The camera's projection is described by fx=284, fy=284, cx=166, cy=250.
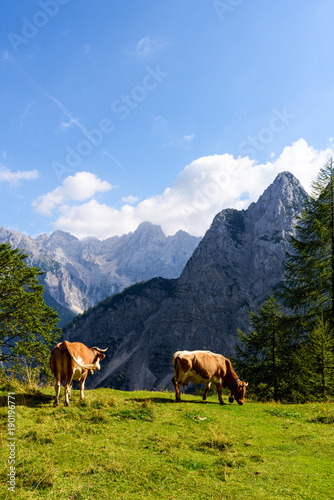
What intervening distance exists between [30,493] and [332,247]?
871 inches

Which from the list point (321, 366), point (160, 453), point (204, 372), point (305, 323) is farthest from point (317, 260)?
point (160, 453)

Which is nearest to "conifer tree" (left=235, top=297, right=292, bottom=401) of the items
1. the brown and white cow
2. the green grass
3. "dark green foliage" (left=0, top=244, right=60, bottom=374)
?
the brown and white cow

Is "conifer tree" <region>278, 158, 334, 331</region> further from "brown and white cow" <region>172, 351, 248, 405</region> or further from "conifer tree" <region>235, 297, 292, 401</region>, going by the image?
"brown and white cow" <region>172, 351, 248, 405</region>

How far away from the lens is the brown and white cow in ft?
42.6

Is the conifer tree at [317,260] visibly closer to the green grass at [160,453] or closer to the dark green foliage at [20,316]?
the green grass at [160,453]

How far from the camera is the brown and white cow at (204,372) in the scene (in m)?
13.0

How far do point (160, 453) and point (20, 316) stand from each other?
18431 millimetres

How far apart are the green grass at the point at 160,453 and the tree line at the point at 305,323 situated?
8.46 metres

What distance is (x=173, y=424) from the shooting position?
31.4 ft

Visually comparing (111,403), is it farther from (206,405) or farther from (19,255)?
(19,255)

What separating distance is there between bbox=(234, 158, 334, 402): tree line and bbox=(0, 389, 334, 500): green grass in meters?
8.46

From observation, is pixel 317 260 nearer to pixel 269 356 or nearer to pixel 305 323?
pixel 305 323

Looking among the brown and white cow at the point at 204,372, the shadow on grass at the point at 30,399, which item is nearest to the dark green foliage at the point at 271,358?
the brown and white cow at the point at 204,372

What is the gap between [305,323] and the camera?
21.7 m
